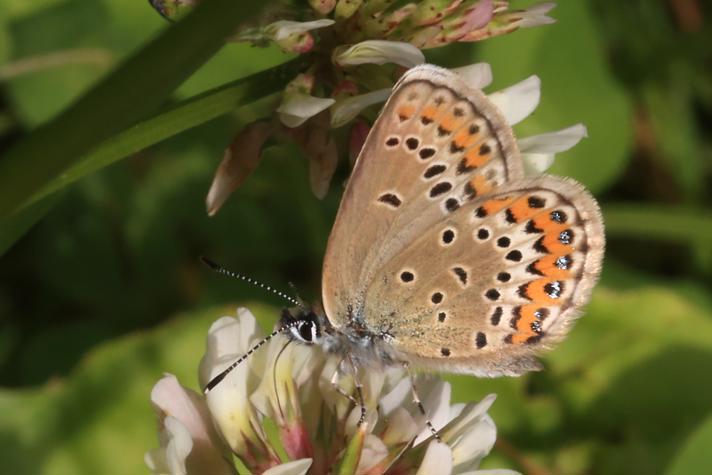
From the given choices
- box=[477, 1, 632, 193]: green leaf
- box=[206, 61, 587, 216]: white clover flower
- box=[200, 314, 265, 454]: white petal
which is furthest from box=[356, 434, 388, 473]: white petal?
box=[477, 1, 632, 193]: green leaf

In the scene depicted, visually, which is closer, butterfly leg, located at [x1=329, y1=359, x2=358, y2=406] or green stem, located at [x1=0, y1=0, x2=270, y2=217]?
green stem, located at [x1=0, y1=0, x2=270, y2=217]

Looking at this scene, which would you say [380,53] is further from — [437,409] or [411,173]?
[437,409]

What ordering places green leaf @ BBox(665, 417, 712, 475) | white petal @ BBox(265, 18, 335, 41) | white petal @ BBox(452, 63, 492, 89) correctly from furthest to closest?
green leaf @ BBox(665, 417, 712, 475)
white petal @ BBox(452, 63, 492, 89)
white petal @ BBox(265, 18, 335, 41)

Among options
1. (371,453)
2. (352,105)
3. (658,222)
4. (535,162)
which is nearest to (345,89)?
(352,105)

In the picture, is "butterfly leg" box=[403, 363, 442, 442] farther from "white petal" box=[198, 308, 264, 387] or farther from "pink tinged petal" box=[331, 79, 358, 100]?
"pink tinged petal" box=[331, 79, 358, 100]

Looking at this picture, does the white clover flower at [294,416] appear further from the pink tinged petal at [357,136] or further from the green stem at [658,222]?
the green stem at [658,222]

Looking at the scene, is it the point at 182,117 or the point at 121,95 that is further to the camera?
the point at 182,117
